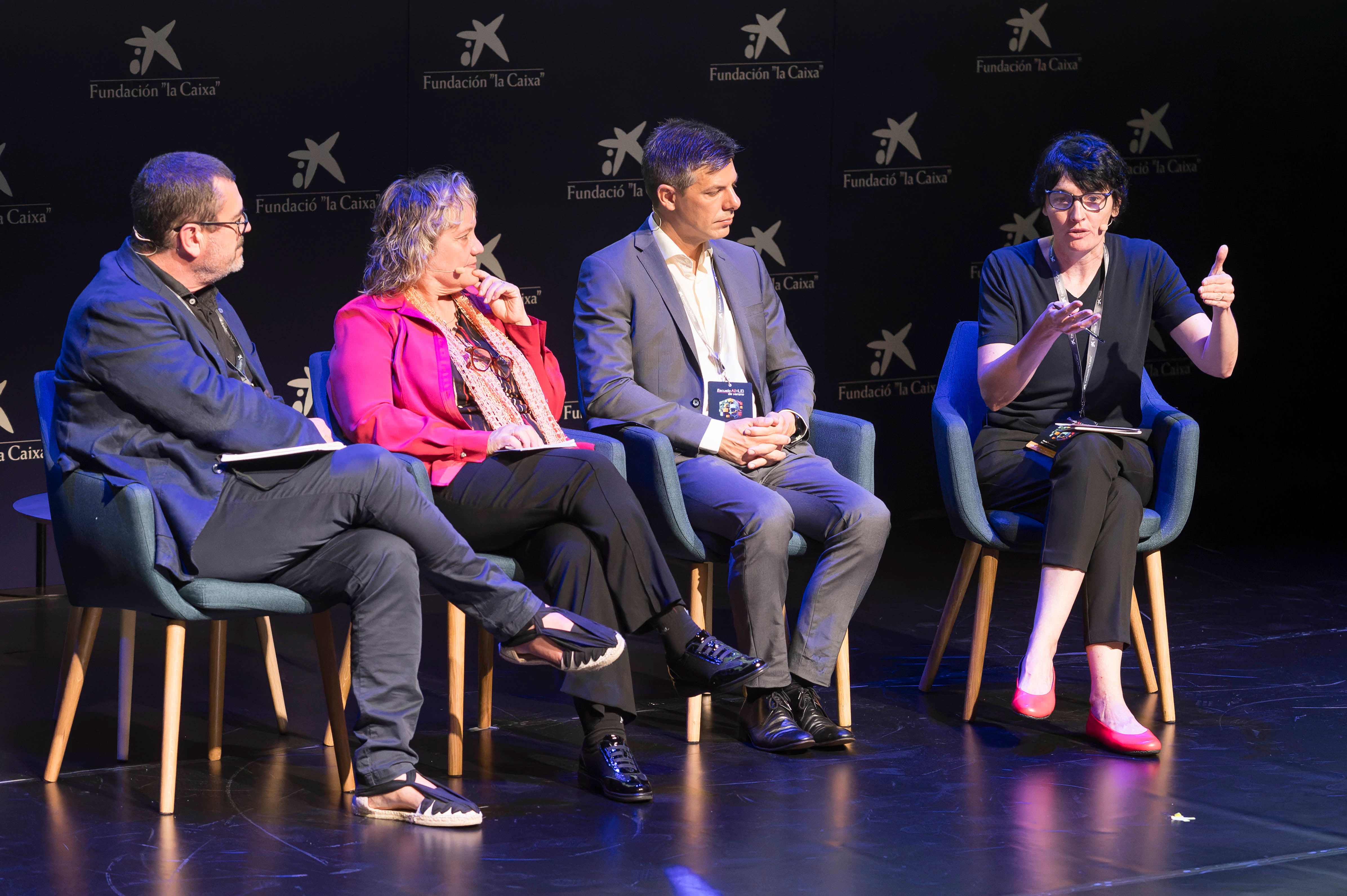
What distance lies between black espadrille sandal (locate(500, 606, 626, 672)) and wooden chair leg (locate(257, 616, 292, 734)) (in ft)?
2.16

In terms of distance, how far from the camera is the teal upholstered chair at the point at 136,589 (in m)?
2.83

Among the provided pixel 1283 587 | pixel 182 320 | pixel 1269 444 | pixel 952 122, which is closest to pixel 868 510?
pixel 182 320

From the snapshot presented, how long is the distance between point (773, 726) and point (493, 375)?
1021mm

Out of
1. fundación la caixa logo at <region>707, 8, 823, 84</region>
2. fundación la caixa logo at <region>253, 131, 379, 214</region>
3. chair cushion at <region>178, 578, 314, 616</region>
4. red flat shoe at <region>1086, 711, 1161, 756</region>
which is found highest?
fundación la caixa logo at <region>707, 8, 823, 84</region>

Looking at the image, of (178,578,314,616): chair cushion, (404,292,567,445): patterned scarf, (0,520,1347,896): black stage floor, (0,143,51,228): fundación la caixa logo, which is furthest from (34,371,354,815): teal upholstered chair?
(0,143,51,228): fundación la caixa logo

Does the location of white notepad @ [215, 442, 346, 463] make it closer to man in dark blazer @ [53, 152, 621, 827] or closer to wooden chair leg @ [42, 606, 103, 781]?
man in dark blazer @ [53, 152, 621, 827]

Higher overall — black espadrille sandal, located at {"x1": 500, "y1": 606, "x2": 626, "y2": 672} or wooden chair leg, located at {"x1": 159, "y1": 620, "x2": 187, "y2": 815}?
black espadrille sandal, located at {"x1": 500, "y1": 606, "x2": 626, "y2": 672}

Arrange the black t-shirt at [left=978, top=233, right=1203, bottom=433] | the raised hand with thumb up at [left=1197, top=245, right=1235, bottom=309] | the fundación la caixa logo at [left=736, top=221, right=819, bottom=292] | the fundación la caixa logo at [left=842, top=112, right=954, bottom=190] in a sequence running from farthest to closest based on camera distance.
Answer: the fundación la caixa logo at [left=842, top=112, right=954, bottom=190]
the fundación la caixa logo at [left=736, top=221, right=819, bottom=292]
the black t-shirt at [left=978, top=233, right=1203, bottom=433]
the raised hand with thumb up at [left=1197, top=245, right=1235, bottom=309]

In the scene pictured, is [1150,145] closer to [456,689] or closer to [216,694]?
[456,689]

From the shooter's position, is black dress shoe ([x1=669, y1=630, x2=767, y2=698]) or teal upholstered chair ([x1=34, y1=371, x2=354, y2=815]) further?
black dress shoe ([x1=669, y1=630, x2=767, y2=698])

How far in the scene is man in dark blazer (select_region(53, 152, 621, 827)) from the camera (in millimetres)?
2869

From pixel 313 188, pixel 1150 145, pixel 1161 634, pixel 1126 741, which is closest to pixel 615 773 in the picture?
pixel 1126 741

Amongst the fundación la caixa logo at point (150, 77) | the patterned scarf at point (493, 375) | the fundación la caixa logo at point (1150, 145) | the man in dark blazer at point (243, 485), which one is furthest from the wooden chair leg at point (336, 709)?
the fundación la caixa logo at point (1150, 145)

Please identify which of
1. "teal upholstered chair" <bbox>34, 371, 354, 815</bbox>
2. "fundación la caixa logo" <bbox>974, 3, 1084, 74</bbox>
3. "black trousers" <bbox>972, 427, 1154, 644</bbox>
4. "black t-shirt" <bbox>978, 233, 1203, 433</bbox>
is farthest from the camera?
"fundación la caixa logo" <bbox>974, 3, 1084, 74</bbox>
